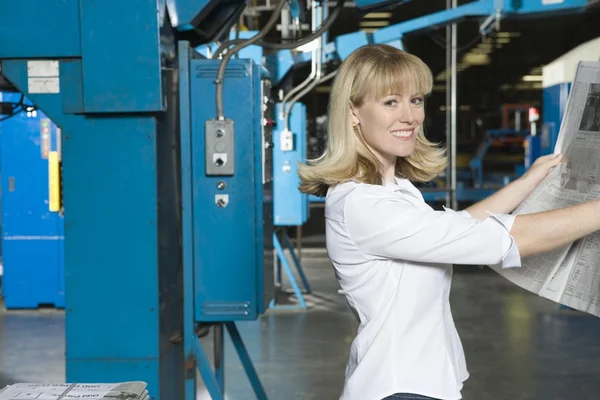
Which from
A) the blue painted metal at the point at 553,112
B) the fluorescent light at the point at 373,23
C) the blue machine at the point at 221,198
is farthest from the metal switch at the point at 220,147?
the fluorescent light at the point at 373,23

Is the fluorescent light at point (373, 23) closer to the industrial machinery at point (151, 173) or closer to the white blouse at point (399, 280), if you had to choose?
the industrial machinery at point (151, 173)

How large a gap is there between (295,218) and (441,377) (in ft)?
18.9

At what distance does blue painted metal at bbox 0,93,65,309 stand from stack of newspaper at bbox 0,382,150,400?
5.66 meters

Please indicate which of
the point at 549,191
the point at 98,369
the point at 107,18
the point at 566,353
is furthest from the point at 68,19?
the point at 566,353

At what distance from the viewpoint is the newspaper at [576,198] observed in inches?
73.9

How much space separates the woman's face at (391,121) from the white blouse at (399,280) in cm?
10

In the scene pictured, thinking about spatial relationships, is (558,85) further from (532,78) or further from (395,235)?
(532,78)

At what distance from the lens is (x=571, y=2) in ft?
21.0

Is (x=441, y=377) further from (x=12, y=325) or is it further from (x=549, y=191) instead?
(x=12, y=325)

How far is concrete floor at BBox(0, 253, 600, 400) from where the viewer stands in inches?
189

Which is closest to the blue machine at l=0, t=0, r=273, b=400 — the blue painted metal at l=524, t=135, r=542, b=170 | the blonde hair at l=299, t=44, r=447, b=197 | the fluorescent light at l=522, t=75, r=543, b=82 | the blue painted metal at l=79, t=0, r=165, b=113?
the blue painted metal at l=79, t=0, r=165, b=113

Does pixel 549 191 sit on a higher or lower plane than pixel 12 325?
higher

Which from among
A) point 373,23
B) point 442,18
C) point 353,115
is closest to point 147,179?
point 353,115

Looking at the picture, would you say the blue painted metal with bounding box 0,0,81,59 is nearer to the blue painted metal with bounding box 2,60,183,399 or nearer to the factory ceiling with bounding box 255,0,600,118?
the blue painted metal with bounding box 2,60,183,399
